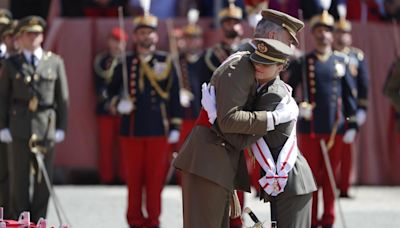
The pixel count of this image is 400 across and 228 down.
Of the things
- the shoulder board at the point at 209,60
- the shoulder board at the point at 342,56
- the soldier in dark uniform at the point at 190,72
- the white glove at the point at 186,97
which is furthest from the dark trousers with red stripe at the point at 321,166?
the soldier in dark uniform at the point at 190,72

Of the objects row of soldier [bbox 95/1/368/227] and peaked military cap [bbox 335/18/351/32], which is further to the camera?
peaked military cap [bbox 335/18/351/32]

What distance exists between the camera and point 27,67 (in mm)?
10625

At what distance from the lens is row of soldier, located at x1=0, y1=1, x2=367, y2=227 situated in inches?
418

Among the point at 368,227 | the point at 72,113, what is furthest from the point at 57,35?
the point at 368,227

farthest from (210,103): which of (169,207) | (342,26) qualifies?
(342,26)

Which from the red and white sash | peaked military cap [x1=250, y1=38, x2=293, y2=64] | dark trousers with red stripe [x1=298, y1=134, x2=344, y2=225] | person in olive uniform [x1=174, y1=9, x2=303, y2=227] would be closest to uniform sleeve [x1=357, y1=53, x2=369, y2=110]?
dark trousers with red stripe [x1=298, y1=134, x2=344, y2=225]

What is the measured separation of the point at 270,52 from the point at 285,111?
1.22 feet

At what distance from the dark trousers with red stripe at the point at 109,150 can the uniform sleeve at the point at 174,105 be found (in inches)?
144

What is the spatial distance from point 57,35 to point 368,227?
5495 mm

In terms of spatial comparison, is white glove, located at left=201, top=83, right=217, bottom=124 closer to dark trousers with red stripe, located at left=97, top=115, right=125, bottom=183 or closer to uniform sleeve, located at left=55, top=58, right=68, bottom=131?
uniform sleeve, located at left=55, top=58, right=68, bottom=131

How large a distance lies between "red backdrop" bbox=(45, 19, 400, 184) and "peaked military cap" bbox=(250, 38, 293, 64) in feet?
25.8

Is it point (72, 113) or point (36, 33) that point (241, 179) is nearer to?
point (36, 33)

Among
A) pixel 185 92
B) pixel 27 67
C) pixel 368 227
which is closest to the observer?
pixel 27 67

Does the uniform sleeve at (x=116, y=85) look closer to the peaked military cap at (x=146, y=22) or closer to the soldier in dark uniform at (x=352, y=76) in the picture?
the peaked military cap at (x=146, y=22)
